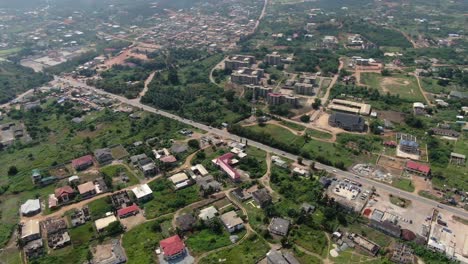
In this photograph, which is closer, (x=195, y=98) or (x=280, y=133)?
(x=280, y=133)

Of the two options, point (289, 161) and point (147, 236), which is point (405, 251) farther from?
point (147, 236)

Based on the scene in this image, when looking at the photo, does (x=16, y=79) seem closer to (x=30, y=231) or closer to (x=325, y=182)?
(x=30, y=231)

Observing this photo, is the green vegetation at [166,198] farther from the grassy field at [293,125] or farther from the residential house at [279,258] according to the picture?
the grassy field at [293,125]

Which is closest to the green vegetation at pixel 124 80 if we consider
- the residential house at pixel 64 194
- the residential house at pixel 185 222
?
the residential house at pixel 64 194

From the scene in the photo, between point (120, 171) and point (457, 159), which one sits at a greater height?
point (457, 159)

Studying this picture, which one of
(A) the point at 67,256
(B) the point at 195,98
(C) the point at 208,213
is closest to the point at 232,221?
(C) the point at 208,213

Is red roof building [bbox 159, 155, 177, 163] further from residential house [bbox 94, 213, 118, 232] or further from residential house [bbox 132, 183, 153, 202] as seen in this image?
residential house [bbox 94, 213, 118, 232]
